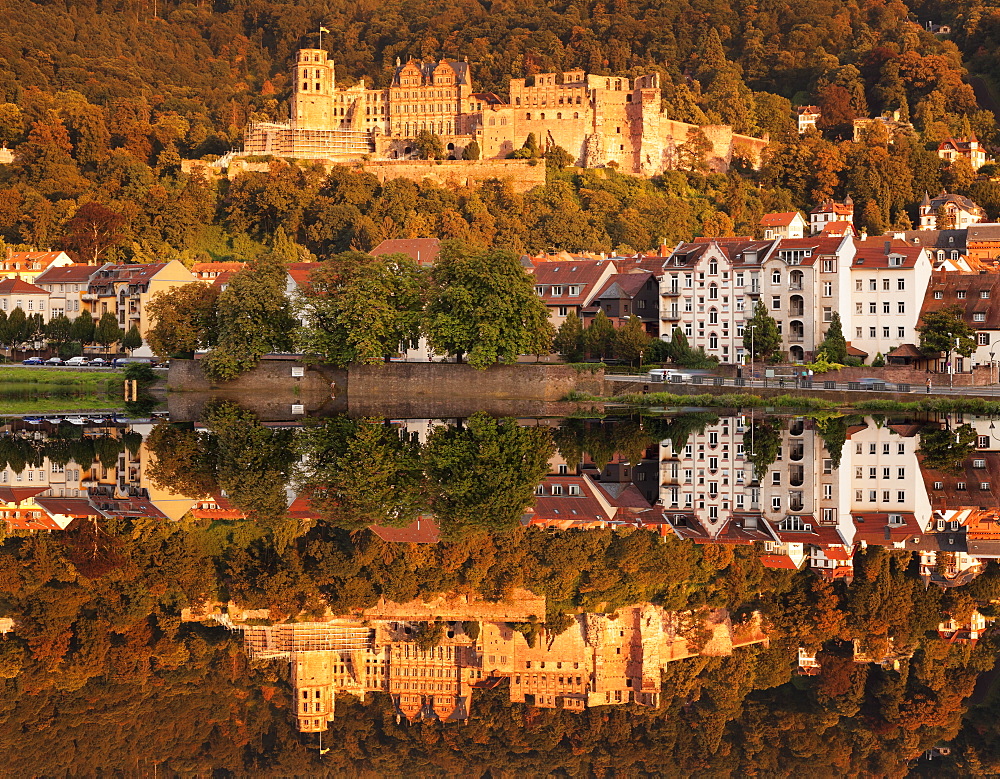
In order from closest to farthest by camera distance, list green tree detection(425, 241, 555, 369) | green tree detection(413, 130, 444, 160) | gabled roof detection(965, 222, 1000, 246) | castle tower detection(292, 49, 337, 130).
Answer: green tree detection(425, 241, 555, 369) < gabled roof detection(965, 222, 1000, 246) < green tree detection(413, 130, 444, 160) < castle tower detection(292, 49, 337, 130)

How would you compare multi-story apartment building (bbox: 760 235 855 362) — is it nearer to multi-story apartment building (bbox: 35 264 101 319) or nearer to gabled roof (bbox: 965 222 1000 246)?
gabled roof (bbox: 965 222 1000 246)

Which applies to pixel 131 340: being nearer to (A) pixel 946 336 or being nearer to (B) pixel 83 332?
(B) pixel 83 332

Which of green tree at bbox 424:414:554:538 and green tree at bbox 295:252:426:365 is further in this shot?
green tree at bbox 295:252:426:365

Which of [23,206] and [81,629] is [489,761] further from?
[23,206]

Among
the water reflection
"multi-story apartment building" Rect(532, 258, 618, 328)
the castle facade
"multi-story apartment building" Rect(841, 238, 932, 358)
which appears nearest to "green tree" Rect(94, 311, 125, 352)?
"multi-story apartment building" Rect(532, 258, 618, 328)

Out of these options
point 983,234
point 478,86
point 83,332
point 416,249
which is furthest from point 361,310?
point 478,86

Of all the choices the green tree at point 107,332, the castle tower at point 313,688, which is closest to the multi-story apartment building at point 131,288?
the green tree at point 107,332

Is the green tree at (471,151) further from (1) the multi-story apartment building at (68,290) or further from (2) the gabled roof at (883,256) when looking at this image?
(2) the gabled roof at (883,256)

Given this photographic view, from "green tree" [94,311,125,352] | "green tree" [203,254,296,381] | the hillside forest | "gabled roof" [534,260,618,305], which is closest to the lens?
"green tree" [203,254,296,381]
